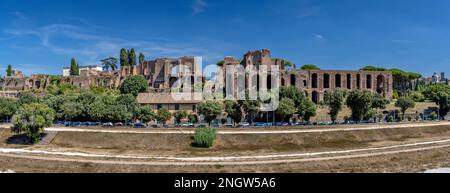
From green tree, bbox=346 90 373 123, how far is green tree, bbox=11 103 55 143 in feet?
140

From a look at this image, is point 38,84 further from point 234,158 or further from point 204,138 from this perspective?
point 234,158

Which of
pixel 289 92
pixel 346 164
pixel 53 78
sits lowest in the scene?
pixel 346 164

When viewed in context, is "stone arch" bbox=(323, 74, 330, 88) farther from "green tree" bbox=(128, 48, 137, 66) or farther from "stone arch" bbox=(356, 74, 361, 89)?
"green tree" bbox=(128, 48, 137, 66)

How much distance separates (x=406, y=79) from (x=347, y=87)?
85.5 feet

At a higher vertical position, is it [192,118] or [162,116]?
[162,116]

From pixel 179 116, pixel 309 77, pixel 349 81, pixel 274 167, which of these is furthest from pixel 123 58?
pixel 274 167

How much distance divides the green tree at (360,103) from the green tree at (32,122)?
42.8 metres

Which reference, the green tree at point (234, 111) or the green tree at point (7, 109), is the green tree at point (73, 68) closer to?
the green tree at point (7, 109)

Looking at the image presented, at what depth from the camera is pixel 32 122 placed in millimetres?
38375

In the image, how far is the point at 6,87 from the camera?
92750mm

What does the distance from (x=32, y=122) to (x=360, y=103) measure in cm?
4478
